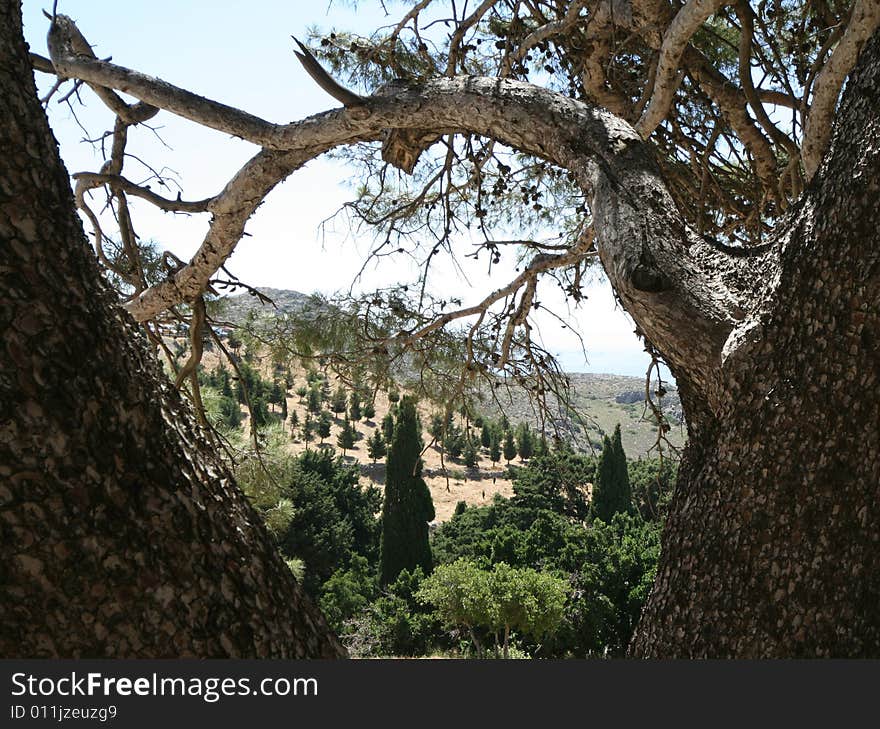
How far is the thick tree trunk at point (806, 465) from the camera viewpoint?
110 centimetres

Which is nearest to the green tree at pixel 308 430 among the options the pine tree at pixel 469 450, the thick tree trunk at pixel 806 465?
the pine tree at pixel 469 450

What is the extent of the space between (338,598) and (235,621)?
13.0 metres

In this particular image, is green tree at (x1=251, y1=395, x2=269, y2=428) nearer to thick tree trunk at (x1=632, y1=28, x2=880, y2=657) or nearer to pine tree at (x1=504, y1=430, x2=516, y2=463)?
thick tree trunk at (x1=632, y1=28, x2=880, y2=657)

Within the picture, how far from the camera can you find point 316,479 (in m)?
17.0

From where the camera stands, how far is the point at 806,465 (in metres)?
1.12

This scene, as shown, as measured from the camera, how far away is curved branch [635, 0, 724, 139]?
5.86 ft

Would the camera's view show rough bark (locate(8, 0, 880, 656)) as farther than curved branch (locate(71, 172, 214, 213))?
No

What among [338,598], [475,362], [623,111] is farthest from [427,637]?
[623,111]

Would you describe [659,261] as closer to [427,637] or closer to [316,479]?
[427,637]

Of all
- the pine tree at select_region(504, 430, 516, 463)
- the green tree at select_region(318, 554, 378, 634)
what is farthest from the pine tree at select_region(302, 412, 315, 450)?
the green tree at select_region(318, 554, 378, 634)

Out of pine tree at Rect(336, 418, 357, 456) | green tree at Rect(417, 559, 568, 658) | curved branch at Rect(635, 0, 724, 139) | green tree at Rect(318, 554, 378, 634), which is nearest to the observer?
curved branch at Rect(635, 0, 724, 139)

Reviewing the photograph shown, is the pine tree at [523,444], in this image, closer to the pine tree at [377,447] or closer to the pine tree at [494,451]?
the pine tree at [494,451]

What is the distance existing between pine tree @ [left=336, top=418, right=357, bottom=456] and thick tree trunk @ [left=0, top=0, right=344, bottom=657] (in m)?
23.8

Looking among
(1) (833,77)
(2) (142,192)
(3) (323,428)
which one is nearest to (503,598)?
→ (2) (142,192)
